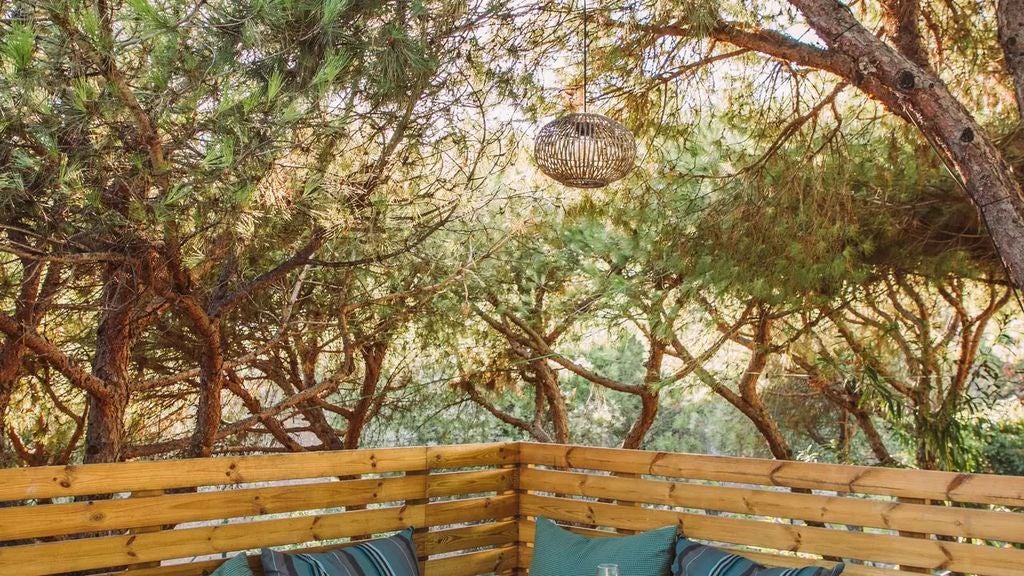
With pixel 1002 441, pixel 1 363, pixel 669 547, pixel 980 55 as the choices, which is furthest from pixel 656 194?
pixel 1002 441

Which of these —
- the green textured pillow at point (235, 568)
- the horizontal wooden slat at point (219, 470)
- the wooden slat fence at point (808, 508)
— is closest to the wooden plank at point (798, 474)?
the wooden slat fence at point (808, 508)

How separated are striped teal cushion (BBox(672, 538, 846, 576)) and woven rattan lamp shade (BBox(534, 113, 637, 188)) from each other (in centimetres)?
136

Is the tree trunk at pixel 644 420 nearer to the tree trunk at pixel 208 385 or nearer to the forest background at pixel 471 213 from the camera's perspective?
the forest background at pixel 471 213

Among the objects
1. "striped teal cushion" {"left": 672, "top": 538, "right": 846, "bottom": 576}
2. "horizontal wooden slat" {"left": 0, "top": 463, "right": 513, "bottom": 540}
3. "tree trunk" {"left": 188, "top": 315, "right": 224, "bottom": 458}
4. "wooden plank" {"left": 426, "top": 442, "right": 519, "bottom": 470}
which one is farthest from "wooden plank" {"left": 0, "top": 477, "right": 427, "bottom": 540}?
"striped teal cushion" {"left": 672, "top": 538, "right": 846, "bottom": 576}

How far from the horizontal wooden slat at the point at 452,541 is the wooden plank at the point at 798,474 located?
329 mm

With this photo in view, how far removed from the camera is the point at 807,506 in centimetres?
295

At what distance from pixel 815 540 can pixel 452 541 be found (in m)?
1.42

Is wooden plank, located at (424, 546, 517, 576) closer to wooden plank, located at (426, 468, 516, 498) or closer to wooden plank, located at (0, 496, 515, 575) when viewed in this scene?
wooden plank, located at (0, 496, 515, 575)

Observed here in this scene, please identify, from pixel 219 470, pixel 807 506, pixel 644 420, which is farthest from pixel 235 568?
pixel 644 420

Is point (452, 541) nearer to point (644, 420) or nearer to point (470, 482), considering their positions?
point (470, 482)

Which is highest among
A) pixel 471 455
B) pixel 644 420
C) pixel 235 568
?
pixel 644 420

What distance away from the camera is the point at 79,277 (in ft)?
11.1

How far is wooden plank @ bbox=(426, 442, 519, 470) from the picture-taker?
137 inches

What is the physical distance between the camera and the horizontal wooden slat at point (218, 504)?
2.43 meters
